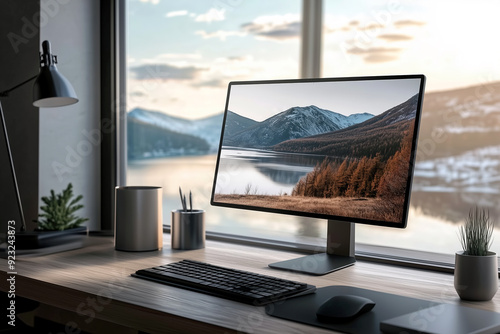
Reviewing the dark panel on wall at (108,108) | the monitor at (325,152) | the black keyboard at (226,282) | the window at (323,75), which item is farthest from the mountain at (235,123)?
the dark panel on wall at (108,108)

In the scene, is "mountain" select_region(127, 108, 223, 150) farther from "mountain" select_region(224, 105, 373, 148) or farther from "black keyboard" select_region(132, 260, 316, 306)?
"black keyboard" select_region(132, 260, 316, 306)

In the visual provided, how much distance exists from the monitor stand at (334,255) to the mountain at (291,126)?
26 cm

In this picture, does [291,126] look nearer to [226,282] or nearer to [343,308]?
[226,282]

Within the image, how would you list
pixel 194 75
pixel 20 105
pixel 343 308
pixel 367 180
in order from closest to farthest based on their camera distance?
pixel 343 308, pixel 367 180, pixel 20 105, pixel 194 75

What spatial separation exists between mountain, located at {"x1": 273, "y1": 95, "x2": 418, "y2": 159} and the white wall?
995mm

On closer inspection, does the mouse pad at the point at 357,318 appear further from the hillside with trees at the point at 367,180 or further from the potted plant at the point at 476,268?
the hillside with trees at the point at 367,180

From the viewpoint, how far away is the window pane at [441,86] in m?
1.63

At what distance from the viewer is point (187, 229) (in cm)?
179

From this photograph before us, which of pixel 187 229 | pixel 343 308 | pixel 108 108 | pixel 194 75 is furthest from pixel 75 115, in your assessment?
pixel 343 308

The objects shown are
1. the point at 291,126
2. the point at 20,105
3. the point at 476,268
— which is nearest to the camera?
the point at 476,268

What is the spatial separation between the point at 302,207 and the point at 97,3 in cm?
125

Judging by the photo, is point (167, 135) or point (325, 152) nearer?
point (325, 152)

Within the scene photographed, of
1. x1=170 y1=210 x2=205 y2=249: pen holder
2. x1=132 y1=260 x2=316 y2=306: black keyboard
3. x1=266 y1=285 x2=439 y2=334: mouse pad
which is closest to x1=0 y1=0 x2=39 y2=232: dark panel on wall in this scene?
x1=170 y1=210 x2=205 y2=249: pen holder

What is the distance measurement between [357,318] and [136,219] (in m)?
0.86
